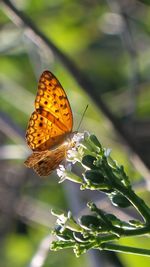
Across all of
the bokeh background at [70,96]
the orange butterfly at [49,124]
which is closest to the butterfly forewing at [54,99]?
the orange butterfly at [49,124]

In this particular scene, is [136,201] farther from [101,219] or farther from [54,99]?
[54,99]

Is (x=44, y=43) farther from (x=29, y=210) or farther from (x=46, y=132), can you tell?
(x=29, y=210)

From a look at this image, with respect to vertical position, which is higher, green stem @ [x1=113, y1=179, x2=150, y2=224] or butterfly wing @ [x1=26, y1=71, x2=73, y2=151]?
butterfly wing @ [x1=26, y1=71, x2=73, y2=151]

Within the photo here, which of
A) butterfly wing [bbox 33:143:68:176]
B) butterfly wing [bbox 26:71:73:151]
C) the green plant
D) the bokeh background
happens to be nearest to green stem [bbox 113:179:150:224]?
the green plant

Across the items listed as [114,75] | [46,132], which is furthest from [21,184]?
[46,132]

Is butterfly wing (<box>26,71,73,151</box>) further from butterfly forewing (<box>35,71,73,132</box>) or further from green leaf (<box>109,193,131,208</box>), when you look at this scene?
green leaf (<box>109,193,131,208</box>)

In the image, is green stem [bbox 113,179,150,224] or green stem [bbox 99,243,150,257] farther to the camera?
green stem [bbox 113,179,150,224]
